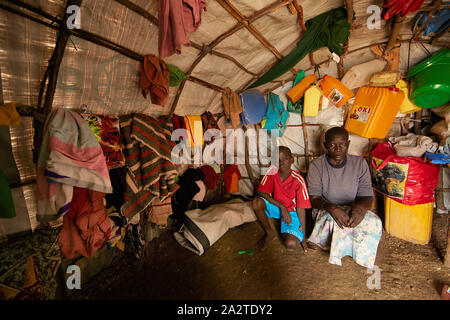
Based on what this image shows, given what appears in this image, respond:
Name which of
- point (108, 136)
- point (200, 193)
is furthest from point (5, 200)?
point (200, 193)

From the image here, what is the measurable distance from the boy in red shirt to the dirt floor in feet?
0.72

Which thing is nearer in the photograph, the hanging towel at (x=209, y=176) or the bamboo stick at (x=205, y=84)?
the bamboo stick at (x=205, y=84)

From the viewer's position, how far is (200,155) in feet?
11.6

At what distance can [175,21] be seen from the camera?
1371 mm

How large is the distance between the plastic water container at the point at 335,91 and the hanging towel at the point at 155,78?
2.60 m

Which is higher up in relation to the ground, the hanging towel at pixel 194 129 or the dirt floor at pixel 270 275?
the hanging towel at pixel 194 129

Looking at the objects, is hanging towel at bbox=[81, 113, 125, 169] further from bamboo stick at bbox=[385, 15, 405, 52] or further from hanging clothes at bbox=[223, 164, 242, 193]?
bamboo stick at bbox=[385, 15, 405, 52]

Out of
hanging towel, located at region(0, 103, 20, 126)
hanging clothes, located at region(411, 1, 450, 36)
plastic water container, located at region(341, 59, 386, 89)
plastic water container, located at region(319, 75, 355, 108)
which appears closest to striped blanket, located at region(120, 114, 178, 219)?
hanging towel, located at region(0, 103, 20, 126)

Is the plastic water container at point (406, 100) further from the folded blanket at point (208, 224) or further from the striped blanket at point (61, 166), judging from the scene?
the striped blanket at point (61, 166)

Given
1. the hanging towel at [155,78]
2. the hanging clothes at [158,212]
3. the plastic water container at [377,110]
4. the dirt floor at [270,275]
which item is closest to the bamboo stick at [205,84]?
the hanging towel at [155,78]

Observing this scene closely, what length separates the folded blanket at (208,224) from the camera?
2684 mm

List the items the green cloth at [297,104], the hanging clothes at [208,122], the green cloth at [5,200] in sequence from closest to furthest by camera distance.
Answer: the green cloth at [5,200] → the hanging clothes at [208,122] → the green cloth at [297,104]

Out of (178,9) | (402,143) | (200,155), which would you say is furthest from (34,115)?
(402,143)
